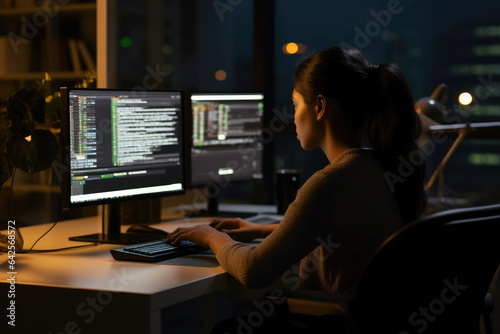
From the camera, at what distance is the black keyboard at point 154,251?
71.7 inches

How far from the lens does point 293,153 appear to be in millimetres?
3631

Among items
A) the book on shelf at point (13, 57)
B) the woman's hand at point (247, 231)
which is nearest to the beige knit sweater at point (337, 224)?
the woman's hand at point (247, 231)

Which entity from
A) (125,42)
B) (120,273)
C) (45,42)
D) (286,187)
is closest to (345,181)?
(120,273)

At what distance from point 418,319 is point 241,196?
7.97 feet

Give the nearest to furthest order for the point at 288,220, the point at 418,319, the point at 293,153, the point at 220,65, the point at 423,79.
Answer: the point at 418,319
the point at 288,220
the point at 423,79
the point at 293,153
the point at 220,65

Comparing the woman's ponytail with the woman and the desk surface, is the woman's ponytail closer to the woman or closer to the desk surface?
the woman

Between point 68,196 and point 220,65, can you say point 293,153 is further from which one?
point 68,196

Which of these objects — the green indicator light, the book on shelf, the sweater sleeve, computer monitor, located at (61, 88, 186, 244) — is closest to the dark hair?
the sweater sleeve

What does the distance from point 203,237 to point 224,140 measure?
1.01 metres

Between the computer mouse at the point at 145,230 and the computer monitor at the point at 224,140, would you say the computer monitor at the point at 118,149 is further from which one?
the computer monitor at the point at 224,140

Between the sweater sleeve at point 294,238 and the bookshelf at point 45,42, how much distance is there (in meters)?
2.43

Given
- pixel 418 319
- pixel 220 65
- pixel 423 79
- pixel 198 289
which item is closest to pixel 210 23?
pixel 220 65

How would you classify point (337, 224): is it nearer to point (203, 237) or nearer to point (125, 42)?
point (203, 237)

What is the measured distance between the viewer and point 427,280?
4.05 feet
